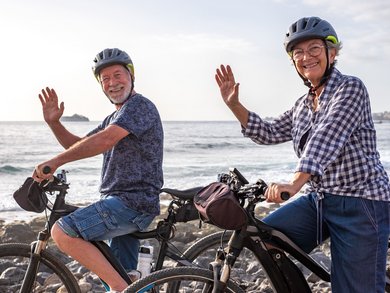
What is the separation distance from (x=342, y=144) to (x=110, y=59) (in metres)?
2.00

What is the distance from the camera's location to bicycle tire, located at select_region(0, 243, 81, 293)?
15.4ft

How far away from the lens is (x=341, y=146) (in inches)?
144

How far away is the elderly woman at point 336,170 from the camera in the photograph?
12.1 feet

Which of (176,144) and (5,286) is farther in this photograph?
(176,144)

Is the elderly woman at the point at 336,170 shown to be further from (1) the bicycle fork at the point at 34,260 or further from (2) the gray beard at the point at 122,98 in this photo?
(1) the bicycle fork at the point at 34,260

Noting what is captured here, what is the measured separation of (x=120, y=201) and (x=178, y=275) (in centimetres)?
106

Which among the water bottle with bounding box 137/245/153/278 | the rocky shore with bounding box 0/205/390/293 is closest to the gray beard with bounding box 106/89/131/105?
the water bottle with bounding box 137/245/153/278

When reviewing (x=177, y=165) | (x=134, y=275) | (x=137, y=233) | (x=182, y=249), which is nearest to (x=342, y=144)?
(x=137, y=233)

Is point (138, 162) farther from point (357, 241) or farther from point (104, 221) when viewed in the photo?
point (357, 241)

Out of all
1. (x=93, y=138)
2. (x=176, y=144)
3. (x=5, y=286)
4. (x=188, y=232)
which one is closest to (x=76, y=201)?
(x=188, y=232)

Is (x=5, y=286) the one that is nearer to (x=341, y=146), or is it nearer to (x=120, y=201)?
(x=120, y=201)

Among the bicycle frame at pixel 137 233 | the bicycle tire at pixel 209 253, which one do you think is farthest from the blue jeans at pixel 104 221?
the bicycle tire at pixel 209 253

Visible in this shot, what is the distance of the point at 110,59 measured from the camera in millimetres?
4832

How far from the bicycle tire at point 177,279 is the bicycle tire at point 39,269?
1258mm
